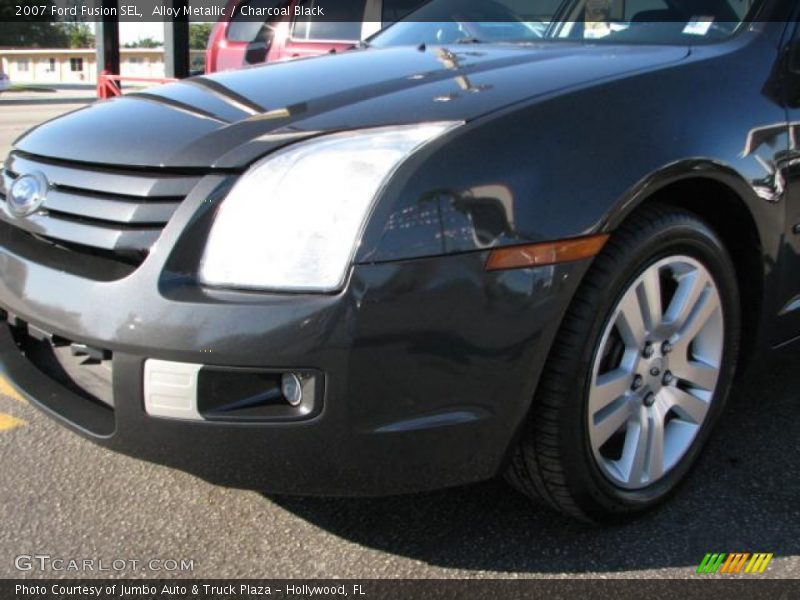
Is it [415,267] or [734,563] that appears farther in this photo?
[734,563]

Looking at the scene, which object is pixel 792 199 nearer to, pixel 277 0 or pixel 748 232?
pixel 748 232

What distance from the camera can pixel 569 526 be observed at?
7.30ft

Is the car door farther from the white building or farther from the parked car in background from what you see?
the white building

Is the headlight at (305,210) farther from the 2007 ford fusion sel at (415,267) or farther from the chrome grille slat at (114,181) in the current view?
the chrome grille slat at (114,181)

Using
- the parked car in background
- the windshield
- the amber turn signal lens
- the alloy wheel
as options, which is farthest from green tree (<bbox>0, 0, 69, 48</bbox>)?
the amber turn signal lens

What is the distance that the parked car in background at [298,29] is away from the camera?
325 inches

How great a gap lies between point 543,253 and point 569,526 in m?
0.85

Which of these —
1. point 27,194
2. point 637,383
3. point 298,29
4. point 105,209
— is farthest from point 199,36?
point 637,383

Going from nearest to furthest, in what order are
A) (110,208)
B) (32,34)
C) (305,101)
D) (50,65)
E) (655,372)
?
1. (110,208)
2. (305,101)
3. (655,372)
4. (50,65)
5. (32,34)

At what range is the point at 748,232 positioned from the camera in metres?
2.26

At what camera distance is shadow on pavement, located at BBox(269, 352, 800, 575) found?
2096mm

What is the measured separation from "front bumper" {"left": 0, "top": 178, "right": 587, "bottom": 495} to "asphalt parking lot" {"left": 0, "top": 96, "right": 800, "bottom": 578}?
1.03 feet

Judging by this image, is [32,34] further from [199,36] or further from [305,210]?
[305,210]

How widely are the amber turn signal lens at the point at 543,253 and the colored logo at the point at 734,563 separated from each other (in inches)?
33.9
